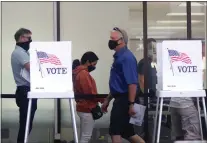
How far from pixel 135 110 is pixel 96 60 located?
58.4 inches

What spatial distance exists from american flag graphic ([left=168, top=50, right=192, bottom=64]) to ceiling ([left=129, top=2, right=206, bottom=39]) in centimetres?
208

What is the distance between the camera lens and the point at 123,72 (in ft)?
18.9

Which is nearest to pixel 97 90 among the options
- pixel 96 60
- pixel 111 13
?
pixel 96 60

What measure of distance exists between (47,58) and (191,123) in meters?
1.99

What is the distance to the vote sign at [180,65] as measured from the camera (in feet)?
17.4

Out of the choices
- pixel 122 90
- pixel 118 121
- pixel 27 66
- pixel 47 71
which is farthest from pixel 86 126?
pixel 47 71

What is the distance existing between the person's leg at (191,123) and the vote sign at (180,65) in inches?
27.9

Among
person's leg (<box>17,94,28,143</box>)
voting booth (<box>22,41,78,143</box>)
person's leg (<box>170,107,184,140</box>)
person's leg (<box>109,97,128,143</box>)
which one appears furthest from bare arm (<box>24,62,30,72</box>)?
person's leg (<box>170,107,184,140</box>)

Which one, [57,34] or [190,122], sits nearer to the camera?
[190,122]

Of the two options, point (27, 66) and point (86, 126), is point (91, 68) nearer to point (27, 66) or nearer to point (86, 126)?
point (86, 126)

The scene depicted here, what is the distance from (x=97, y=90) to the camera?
7312 mm

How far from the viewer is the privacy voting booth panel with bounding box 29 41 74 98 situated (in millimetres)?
5086

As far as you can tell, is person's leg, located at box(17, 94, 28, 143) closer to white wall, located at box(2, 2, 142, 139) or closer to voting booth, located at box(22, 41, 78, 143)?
voting booth, located at box(22, 41, 78, 143)

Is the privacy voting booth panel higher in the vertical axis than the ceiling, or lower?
lower
